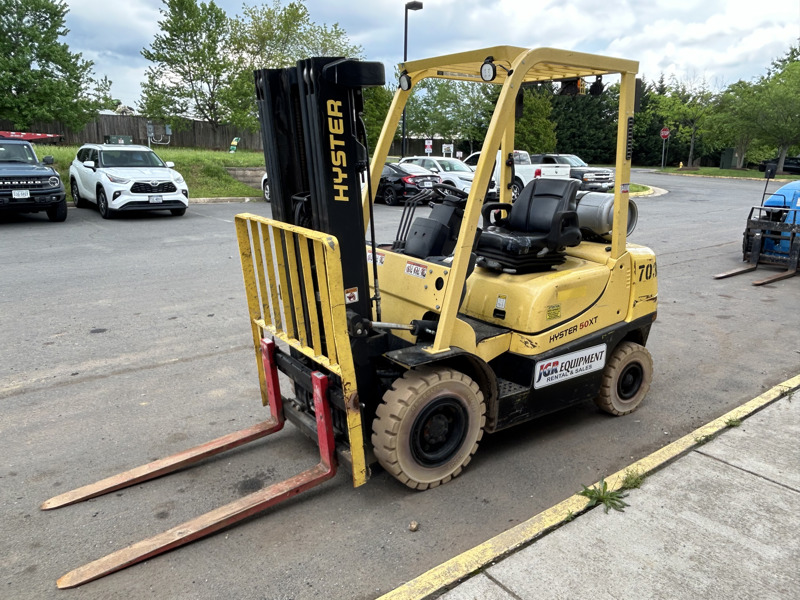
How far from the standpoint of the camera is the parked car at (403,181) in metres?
18.4

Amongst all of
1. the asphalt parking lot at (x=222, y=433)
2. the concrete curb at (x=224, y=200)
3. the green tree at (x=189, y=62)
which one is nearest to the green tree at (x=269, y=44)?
the green tree at (x=189, y=62)

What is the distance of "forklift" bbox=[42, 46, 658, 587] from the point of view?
3129mm

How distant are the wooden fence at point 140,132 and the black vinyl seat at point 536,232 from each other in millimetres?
26583

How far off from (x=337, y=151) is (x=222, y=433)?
2.32 metres

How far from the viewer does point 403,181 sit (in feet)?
60.7

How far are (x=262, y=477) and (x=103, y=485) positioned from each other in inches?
36.5

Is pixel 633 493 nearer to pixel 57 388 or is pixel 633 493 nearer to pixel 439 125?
pixel 57 388

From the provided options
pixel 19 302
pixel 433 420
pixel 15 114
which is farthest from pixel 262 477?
pixel 15 114

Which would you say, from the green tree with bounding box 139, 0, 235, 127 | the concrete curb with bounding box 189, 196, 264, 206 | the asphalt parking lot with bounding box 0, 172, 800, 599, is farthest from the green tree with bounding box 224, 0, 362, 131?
the asphalt parking lot with bounding box 0, 172, 800, 599

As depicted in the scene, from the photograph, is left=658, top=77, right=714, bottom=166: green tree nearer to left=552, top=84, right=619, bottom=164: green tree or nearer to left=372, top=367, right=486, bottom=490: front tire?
left=552, top=84, right=619, bottom=164: green tree

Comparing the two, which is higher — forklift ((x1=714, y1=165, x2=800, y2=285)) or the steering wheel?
the steering wheel

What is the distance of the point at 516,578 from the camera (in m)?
2.79

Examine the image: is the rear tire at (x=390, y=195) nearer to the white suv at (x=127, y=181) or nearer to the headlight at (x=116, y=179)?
the white suv at (x=127, y=181)

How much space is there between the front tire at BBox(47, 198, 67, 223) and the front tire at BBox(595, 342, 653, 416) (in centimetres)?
1337
